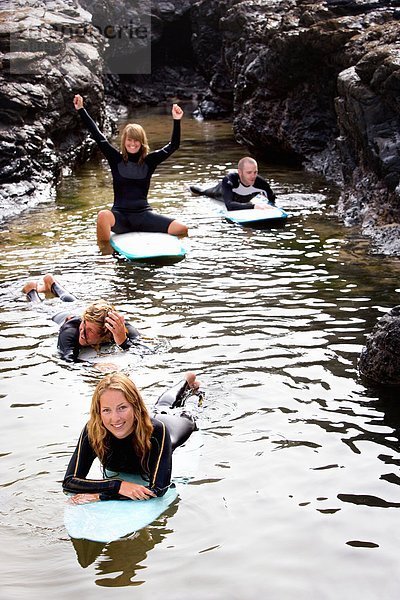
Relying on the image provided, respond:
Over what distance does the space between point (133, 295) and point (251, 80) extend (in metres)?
10.8

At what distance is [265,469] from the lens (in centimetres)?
630

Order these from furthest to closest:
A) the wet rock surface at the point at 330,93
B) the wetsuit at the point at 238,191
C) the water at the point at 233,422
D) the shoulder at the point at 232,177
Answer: the shoulder at the point at 232,177
the wetsuit at the point at 238,191
the wet rock surface at the point at 330,93
the water at the point at 233,422

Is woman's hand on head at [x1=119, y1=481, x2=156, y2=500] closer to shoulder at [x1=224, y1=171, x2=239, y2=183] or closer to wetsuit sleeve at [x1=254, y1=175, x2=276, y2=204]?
wetsuit sleeve at [x1=254, y1=175, x2=276, y2=204]

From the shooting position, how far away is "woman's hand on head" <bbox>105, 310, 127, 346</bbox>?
27.4 feet

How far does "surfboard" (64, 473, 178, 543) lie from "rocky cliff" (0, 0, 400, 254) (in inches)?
272

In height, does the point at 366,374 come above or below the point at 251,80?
below

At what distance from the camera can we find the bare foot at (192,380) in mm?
7422

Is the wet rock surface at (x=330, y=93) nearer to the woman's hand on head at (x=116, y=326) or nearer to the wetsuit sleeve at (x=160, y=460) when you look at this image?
the woman's hand on head at (x=116, y=326)

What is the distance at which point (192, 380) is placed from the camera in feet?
24.4

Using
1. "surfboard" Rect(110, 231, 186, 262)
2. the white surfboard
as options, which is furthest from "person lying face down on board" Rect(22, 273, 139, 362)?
the white surfboard

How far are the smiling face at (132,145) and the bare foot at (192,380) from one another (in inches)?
236

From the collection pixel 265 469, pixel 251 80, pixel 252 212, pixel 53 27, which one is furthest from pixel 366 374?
pixel 53 27

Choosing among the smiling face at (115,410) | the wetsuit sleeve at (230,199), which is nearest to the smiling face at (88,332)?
the smiling face at (115,410)

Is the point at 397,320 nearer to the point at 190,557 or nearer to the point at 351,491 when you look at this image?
the point at 351,491
